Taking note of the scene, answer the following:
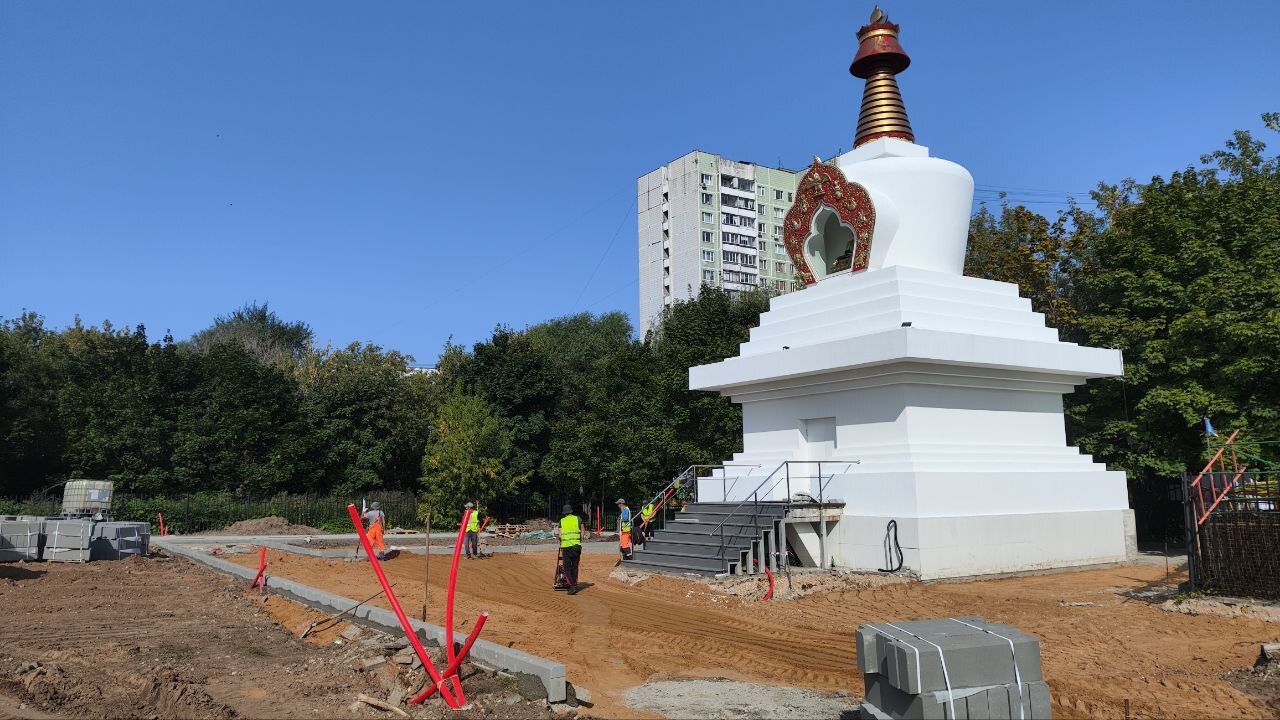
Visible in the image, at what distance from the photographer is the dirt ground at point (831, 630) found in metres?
8.37

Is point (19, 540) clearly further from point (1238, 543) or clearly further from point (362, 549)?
point (1238, 543)

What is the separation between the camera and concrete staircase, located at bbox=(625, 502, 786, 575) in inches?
632

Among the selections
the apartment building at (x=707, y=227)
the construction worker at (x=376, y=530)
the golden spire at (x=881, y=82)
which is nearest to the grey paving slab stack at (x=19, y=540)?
the construction worker at (x=376, y=530)

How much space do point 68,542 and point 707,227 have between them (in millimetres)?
51745

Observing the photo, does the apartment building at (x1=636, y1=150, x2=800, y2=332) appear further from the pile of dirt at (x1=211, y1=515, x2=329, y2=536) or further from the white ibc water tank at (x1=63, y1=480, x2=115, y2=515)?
the white ibc water tank at (x1=63, y1=480, x2=115, y2=515)

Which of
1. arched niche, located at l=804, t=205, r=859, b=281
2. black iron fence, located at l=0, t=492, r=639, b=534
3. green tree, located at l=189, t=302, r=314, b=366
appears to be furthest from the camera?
green tree, located at l=189, t=302, r=314, b=366

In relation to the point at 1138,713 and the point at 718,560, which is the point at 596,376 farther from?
the point at 1138,713

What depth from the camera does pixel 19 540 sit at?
1945cm

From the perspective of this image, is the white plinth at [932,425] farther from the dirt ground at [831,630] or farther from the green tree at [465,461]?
the green tree at [465,461]

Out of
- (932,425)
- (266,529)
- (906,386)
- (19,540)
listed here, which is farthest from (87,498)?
(932,425)

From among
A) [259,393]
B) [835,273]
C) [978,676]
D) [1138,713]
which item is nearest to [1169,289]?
[835,273]

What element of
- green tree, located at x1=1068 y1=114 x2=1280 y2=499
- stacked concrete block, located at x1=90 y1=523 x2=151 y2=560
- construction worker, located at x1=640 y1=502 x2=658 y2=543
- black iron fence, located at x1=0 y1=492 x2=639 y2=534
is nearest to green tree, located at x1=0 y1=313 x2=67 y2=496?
black iron fence, located at x1=0 y1=492 x2=639 y2=534

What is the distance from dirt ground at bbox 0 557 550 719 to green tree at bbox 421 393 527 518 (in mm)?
17080

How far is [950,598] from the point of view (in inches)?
556
